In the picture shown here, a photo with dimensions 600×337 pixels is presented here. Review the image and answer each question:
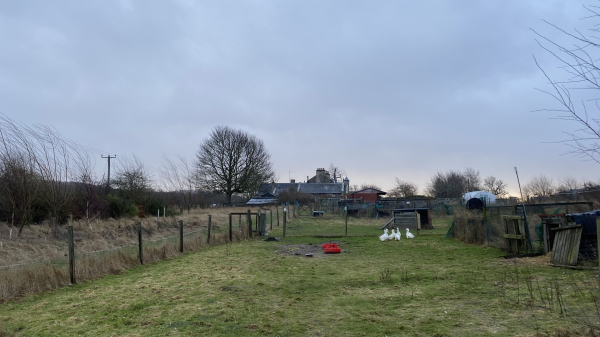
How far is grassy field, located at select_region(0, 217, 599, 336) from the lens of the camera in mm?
5641

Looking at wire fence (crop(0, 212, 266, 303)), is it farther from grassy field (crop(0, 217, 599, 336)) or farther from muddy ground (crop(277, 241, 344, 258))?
muddy ground (crop(277, 241, 344, 258))

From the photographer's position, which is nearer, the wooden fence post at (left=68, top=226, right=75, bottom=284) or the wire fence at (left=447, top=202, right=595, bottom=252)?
the wooden fence post at (left=68, top=226, right=75, bottom=284)

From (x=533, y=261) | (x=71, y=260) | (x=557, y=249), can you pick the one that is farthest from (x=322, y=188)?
(x=71, y=260)

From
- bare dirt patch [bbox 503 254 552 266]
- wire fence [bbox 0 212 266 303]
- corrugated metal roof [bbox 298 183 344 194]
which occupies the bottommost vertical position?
bare dirt patch [bbox 503 254 552 266]

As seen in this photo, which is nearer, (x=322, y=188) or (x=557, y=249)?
(x=557, y=249)

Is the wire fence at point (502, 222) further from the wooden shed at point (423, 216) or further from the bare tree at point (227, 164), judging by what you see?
the bare tree at point (227, 164)

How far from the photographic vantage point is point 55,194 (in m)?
15.8

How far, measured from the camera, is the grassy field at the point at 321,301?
222 inches

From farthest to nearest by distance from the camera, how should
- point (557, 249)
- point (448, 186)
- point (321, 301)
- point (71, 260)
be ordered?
1. point (448, 186)
2. point (557, 249)
3. point (71, 260)
4. point (321, 301)

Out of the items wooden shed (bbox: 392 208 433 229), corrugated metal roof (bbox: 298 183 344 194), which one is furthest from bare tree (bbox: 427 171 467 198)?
wooden shed (bbox: 392 208 433 229)

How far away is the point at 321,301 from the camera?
7.36 meters

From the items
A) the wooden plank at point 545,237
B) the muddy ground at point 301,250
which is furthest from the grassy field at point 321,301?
the muddy ground at point 301,250

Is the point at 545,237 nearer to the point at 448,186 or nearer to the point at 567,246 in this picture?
the point at 567,246

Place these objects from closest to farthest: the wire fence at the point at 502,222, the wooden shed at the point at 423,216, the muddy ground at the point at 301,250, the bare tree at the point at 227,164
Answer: the wire fence at the point at 502,222
the muddy ground at the point at 301,250
the wooden shed at the point at 423,216
the bare tree at the point at 227,164
